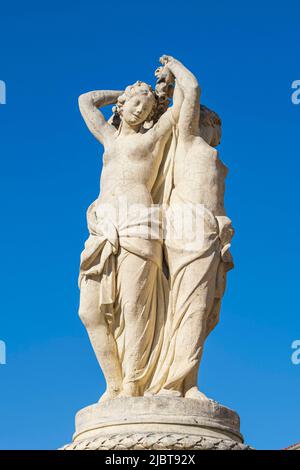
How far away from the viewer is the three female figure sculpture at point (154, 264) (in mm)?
12375

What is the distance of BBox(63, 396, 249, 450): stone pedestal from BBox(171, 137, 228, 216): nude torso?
2729 millimetres

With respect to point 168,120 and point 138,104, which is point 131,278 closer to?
point 168,120

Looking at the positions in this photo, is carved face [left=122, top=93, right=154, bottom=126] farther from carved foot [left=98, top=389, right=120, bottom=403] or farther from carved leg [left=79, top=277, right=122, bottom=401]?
carved foot [left=98, top=389, right=120, bottom=403]

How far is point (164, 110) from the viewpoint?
44.8 ft

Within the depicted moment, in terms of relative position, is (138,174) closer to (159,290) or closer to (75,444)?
(159,290)

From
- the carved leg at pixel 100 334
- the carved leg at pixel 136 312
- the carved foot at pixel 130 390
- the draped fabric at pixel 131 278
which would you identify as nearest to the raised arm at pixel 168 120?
the draped fabric at pixel 131 278

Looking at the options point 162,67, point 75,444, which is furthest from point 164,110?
point 75,444

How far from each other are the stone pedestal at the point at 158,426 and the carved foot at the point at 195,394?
6.8 inches

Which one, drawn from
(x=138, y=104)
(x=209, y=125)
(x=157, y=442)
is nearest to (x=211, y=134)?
(x=209, y=125)

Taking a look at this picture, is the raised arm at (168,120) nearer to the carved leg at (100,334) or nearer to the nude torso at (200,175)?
the nude torso at (200,175)

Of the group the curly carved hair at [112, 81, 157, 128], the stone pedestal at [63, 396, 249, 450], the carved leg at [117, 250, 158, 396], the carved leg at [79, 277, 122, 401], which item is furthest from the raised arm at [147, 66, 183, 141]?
the stone pedestal at [63, 396, 249, 450]

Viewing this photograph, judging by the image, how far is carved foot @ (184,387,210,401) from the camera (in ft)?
39.3

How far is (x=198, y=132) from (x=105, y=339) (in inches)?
124
